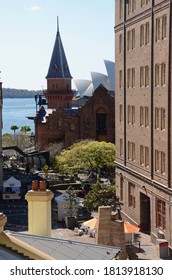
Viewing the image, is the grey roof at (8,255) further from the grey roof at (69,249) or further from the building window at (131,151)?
the building window at (131,151)

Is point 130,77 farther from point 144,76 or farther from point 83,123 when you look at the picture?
point 83,123

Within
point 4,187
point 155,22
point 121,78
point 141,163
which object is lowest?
point 4,187

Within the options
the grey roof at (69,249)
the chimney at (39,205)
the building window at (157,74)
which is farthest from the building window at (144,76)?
the grey roof at (69,249)

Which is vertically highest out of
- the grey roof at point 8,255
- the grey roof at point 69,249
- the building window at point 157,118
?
the building window at point 157,118

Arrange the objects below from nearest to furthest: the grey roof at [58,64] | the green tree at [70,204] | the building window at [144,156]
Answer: the building window at [144,156] → the green tree at [70,204] → the grey roof at [58,64]

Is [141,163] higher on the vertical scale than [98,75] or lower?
lower

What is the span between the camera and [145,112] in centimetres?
4031

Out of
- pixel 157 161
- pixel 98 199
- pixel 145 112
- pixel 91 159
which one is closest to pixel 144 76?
pixel 145 112

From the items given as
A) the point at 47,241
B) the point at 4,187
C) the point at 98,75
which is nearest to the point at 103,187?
the point at 4,187

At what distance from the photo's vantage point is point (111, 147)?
2650 inches

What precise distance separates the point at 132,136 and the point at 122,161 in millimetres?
3815

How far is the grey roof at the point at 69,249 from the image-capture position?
12281 millimetres

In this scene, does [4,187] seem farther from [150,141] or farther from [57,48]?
[57,48]

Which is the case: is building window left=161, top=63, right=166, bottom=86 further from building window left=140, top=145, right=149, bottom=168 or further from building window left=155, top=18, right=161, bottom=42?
building window left=140, top=145, right=149, bottom=168
